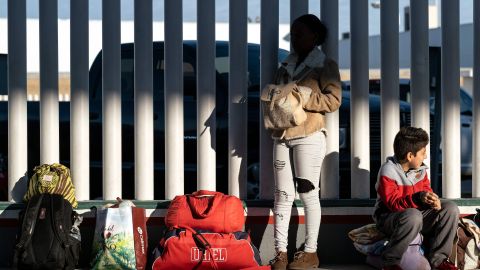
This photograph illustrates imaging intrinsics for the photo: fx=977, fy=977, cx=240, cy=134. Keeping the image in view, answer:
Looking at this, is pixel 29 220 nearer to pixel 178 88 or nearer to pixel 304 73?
pixel 178 88

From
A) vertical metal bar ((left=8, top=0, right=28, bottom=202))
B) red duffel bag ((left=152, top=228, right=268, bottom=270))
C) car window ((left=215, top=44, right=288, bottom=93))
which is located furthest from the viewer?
car window ((left=215, top=44, right=288, bottom=93))

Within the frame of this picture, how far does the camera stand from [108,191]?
7.18 m

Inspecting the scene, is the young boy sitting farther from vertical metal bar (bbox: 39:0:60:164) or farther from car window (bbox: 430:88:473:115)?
car window (bbox: 430:88:473:115)

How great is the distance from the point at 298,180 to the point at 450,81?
1.47 m

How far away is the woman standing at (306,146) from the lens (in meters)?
6.66

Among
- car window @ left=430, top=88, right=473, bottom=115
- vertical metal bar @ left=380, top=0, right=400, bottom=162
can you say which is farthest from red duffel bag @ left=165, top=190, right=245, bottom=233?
car window @ left=430, top=88, right=473, bottom=115

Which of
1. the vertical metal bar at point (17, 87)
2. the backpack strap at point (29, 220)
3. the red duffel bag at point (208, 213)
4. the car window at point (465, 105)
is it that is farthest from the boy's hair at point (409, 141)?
the car window at point (465, 105)

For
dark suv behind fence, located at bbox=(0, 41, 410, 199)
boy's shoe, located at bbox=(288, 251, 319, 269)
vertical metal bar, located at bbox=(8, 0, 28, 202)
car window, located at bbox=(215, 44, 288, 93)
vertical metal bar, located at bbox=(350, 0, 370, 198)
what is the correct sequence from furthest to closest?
car window, located at bbox=(215, 44, 288, 93) → dark suv behind fence, located at bbox=(0, 41, 410, 199) → vertical metal bar, located at bbox=(350, 0, 370, 198) → vertical metal bar, located at bbox=(8, 0, 28, 202) → boy's shoe, located at bbox=(288, 251, 319, 269)

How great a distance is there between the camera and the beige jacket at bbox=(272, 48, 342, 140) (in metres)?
6.63

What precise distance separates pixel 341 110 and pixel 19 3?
10.0 feet

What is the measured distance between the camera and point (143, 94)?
7.16 meters

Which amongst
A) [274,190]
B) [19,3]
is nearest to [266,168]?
[274,190]

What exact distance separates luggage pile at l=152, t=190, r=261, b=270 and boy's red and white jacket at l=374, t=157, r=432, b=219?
964 millimetres

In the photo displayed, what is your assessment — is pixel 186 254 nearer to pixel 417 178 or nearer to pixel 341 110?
pixel 417 178
